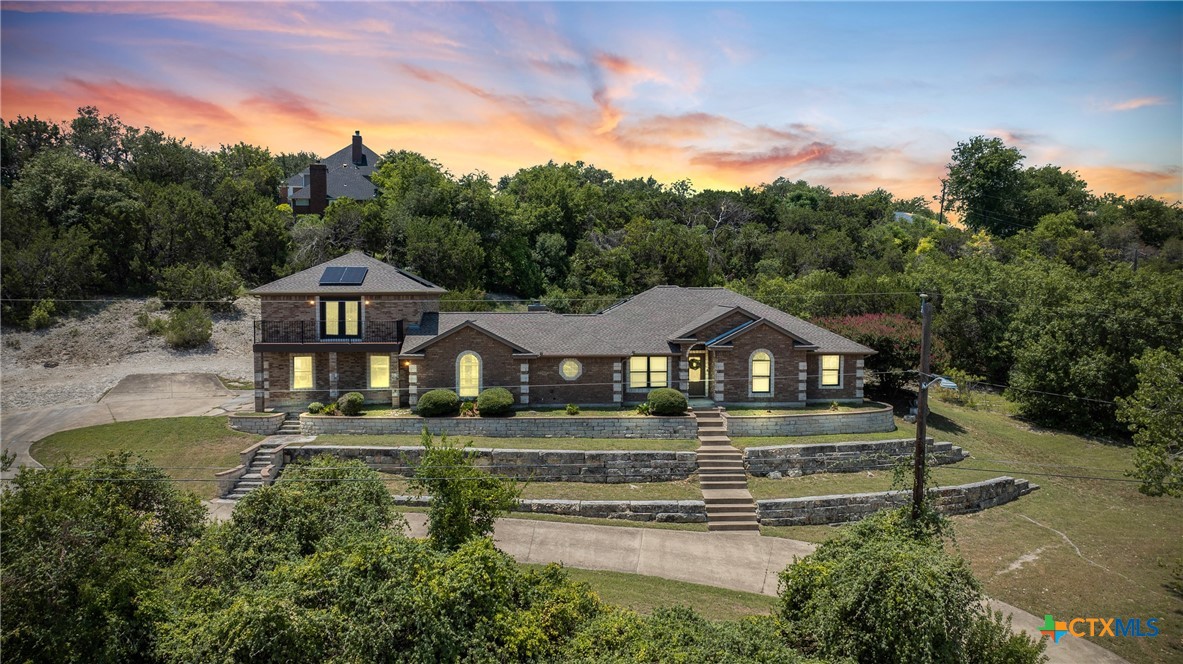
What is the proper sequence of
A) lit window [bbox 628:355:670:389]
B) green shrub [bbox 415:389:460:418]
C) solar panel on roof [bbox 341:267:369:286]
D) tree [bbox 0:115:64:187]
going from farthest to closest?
tree [bbox 0:115:64:187] → lit window [bbox 628:355:670:389] → solar panel on roof [bbox 341:267:369:286] → green shrub [bbox 415:389:460:418]

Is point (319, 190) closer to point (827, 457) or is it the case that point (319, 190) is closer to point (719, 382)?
point (719, 382)

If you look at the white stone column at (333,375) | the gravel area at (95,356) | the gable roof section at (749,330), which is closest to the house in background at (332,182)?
the gravel area at (95,356)

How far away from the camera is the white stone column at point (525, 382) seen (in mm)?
28234

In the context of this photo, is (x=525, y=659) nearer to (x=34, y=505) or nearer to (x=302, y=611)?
(x=302, y=611)

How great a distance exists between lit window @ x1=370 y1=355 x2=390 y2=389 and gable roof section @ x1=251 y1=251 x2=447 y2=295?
3.01m

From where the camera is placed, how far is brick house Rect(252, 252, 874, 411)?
28.2 m

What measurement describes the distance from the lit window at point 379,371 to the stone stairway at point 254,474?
18.4 ft

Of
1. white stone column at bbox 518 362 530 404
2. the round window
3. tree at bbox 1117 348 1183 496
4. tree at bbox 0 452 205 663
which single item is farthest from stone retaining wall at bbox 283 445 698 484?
tree at bbox 1117 348 1183 496

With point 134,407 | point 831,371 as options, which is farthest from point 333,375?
point 831,371

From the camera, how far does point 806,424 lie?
26766 millimetres

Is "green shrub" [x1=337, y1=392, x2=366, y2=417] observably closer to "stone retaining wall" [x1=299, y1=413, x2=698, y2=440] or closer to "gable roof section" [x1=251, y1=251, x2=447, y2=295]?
"stone retaining wall" [x1=299, y1=413, x2=698, y2=440]

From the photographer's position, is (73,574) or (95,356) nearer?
(73,574)

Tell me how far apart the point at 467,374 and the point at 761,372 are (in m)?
13.0

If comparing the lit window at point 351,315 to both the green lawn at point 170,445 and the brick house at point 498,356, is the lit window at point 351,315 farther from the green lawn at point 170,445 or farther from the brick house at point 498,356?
the green lawn at point 170,445
